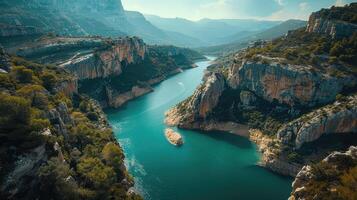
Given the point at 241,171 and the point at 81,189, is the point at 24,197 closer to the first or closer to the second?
the point at 81,189

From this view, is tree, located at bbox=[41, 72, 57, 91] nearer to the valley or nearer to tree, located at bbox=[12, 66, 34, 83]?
the valley

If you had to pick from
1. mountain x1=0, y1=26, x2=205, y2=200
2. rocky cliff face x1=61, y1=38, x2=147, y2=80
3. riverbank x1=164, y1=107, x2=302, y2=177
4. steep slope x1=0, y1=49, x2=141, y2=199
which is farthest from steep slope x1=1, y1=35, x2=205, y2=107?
steep slope x1=0, y1=49, x2=141, y2=199

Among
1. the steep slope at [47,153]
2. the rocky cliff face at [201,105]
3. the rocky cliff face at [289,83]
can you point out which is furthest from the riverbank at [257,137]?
the steep slope at [47,153]

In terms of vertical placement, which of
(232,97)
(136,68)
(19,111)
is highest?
(19,111)

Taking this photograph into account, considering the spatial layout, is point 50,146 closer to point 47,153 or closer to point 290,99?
point 47,153

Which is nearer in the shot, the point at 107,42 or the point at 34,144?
the point at 34,144

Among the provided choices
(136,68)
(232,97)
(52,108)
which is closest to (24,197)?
(52,108)

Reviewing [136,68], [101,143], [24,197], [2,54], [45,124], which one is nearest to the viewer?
[24,197]
